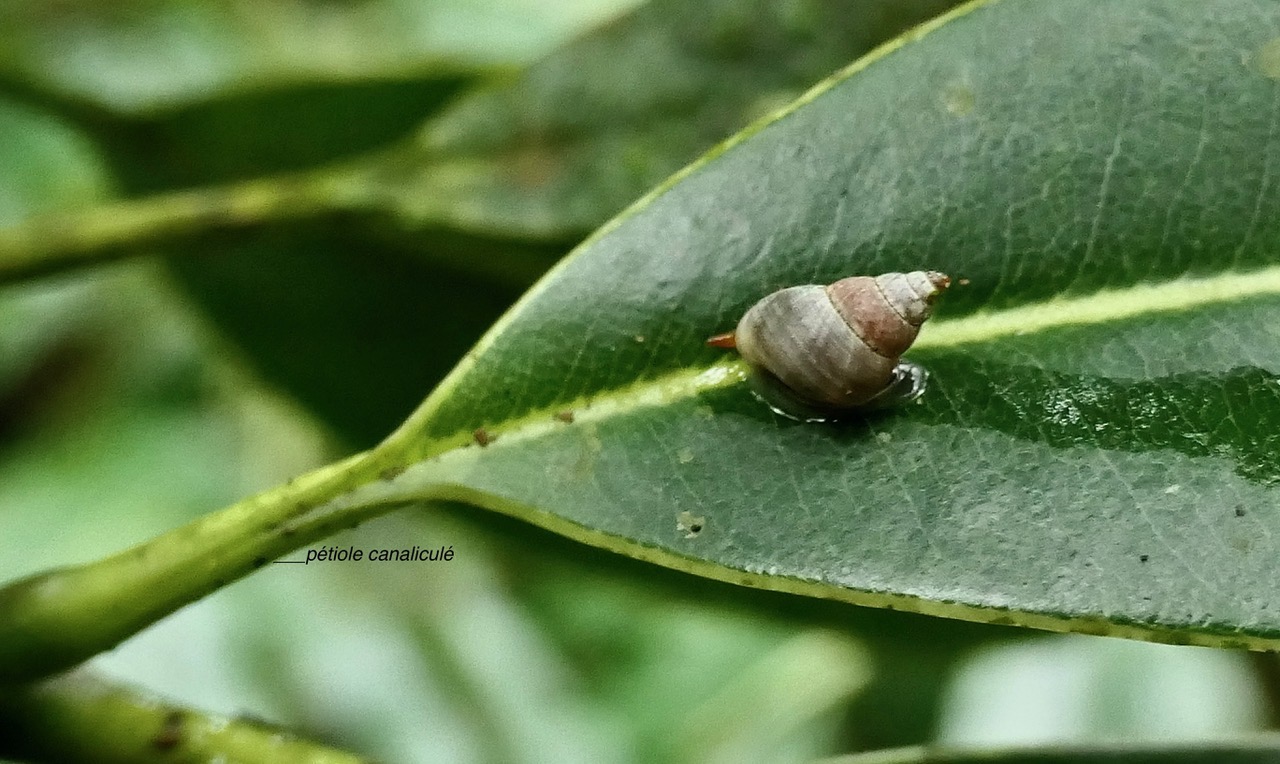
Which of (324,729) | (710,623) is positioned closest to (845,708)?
(710,623)

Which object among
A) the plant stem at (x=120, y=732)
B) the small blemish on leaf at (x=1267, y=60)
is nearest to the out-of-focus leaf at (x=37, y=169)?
the plant stem at (x=120, y=732)

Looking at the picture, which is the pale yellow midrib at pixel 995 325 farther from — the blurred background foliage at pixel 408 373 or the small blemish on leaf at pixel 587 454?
the blurred background foliage at pixel 408 373

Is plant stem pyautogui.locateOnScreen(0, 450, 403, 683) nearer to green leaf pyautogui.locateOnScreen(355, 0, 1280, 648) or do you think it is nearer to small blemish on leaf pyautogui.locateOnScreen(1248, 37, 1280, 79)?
green leaf pyautogui.locateOnScreen(355, 0, 1280, 648)

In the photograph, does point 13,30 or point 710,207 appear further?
point 13,30

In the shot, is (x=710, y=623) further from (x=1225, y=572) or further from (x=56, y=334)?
(x=1225, y=572)

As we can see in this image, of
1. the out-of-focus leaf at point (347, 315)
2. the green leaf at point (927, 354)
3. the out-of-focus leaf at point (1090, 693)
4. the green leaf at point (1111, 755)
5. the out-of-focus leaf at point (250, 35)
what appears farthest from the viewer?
the out-of-focus leaf at point (1090, 693)

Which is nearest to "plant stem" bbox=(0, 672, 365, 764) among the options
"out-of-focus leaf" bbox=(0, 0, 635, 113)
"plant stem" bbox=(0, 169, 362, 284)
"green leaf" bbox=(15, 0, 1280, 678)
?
"green leaf" bbox=(15, 0, 1280, 678)
